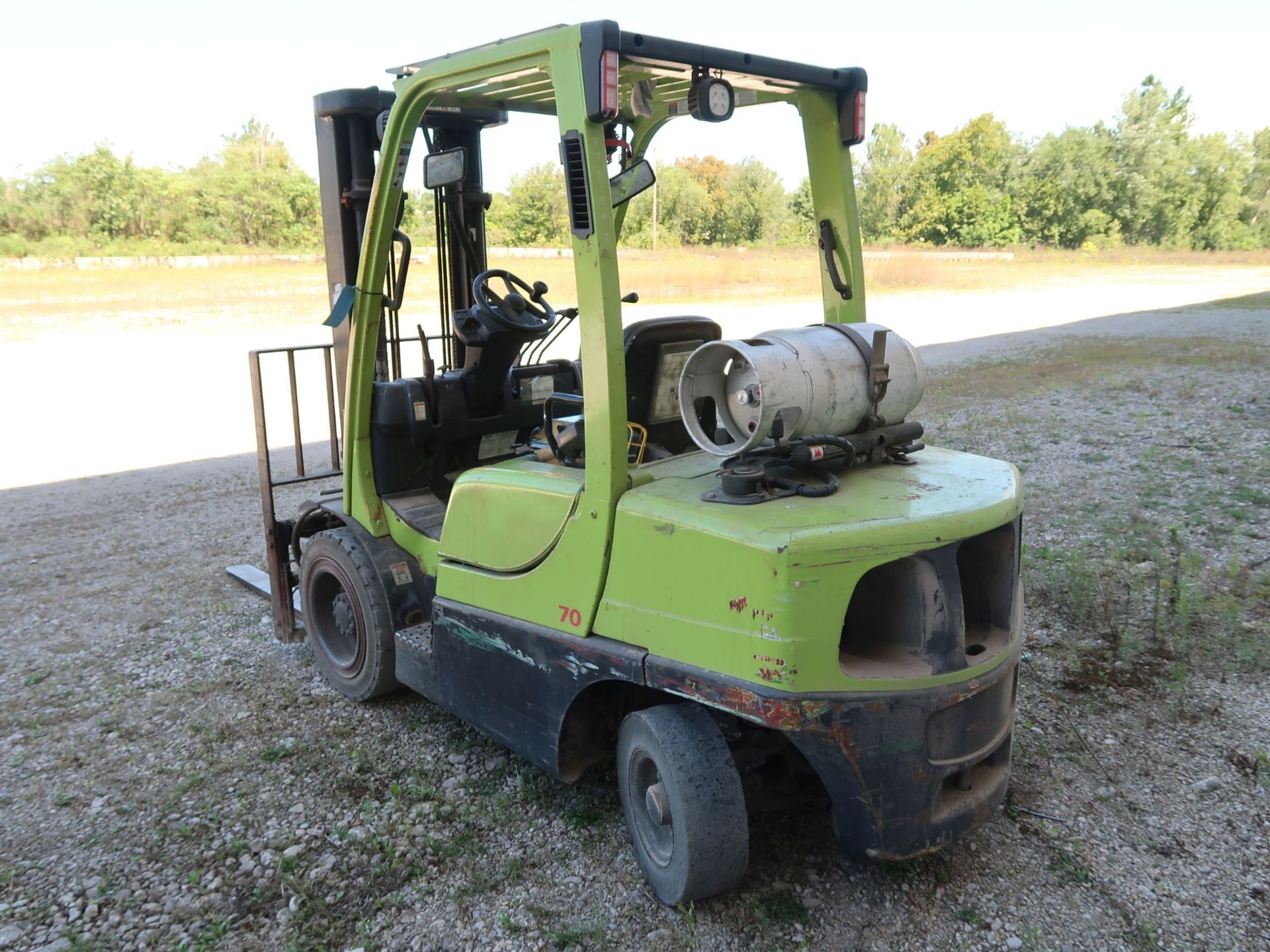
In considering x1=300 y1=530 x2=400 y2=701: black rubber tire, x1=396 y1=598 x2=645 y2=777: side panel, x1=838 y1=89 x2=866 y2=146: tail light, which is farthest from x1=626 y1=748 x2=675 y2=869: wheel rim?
x1=838 y1=89 x2=866 y2=146: tail light

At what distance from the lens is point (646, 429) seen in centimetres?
349

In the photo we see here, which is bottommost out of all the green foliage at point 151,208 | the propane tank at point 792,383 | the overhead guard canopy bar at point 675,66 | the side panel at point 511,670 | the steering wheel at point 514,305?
the side panel at point 511,670

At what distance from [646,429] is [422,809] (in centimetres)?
160

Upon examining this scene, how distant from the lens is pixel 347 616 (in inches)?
176

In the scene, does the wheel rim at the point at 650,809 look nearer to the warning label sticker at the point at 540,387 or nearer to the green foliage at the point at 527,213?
the warning label sticker at the point at 540,387

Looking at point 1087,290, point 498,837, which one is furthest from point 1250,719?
point 1087,290

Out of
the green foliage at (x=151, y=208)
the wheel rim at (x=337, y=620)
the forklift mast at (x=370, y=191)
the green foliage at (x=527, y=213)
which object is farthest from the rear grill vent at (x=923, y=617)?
the green foliage at (x=151, y=208)

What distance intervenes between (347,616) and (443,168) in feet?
6.69

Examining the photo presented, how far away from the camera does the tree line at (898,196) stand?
133ft

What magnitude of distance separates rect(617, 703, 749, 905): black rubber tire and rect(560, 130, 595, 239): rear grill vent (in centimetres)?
147

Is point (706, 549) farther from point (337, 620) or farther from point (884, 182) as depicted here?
point (884, 182)

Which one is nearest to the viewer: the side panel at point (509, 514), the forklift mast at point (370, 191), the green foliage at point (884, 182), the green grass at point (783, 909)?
the green grass at point (783, 909)

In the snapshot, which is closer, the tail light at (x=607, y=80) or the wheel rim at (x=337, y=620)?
the tail light at (x=607, y=80)

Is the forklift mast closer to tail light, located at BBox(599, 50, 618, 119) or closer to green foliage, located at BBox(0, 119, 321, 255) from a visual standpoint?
tail light, located at BBox(599, 50, 618, 119)
